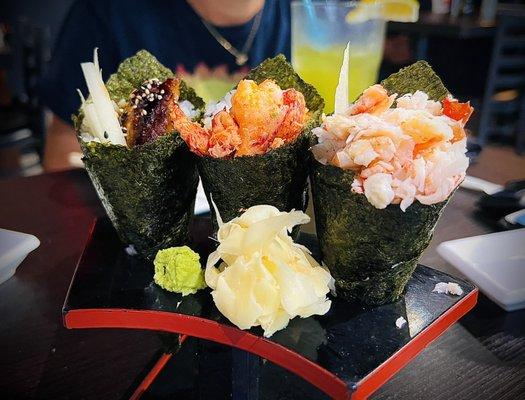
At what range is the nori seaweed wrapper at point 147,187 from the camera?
0.84m

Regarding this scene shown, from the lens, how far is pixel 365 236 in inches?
29.1

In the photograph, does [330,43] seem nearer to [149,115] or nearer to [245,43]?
[149,115]

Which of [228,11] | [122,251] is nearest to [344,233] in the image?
[122,251]

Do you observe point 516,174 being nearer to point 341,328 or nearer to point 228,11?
point 228,11

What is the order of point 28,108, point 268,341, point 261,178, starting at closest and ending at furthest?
point 268,341, point 261,178, point 28,108

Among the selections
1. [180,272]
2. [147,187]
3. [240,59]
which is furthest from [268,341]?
[240,59]

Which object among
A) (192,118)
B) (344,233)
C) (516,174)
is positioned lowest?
(516,174)

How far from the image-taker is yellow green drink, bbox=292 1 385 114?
1.36 meters

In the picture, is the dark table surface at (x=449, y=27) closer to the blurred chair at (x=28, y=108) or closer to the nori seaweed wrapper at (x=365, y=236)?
the blurred chair at (x=28, y=108)

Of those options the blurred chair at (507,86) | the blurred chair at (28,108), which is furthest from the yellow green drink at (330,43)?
the blurred chair at (507,86)

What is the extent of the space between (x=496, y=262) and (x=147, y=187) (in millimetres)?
846

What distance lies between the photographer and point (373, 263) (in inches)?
30.2

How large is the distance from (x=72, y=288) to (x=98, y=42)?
1.59m

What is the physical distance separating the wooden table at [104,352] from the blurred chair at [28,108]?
2987mm
